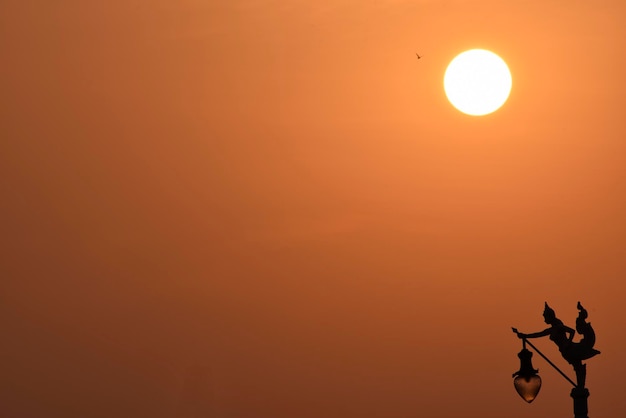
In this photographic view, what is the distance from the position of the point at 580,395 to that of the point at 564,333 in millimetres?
823

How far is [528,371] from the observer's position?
11.8 m

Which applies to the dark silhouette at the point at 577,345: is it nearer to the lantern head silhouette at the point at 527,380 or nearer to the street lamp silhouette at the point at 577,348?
the street lamp silhouette at the point at 577,348

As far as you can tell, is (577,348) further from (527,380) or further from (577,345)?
(527,380)

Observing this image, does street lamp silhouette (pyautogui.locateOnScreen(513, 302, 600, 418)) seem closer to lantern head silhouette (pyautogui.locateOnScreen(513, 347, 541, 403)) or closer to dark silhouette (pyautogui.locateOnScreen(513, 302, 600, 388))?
dark silhouette (pyautogui.locateOnScreen(513, 302, 600, 388))

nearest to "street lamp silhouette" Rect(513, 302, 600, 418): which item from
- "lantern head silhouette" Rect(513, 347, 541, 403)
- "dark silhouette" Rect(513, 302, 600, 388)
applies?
"dark silhouette" Rect(513, 302, 600, 388)

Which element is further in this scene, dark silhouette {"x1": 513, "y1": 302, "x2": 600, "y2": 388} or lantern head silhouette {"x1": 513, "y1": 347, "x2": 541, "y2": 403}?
lantern head silhouette {"x1": 513, "y1": 347, "x2": 541, "y2": 403}

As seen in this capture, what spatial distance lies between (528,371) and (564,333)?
1281mm

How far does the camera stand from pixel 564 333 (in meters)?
10.7

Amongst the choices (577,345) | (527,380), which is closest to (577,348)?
(577,345)

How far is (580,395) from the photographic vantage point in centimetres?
1034

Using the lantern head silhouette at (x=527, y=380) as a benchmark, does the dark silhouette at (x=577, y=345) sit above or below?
above

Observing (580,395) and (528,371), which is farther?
(528,371)

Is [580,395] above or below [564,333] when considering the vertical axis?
below

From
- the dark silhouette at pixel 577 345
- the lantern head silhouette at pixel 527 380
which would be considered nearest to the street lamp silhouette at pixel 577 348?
the dark silhouette at pixel 577 345
